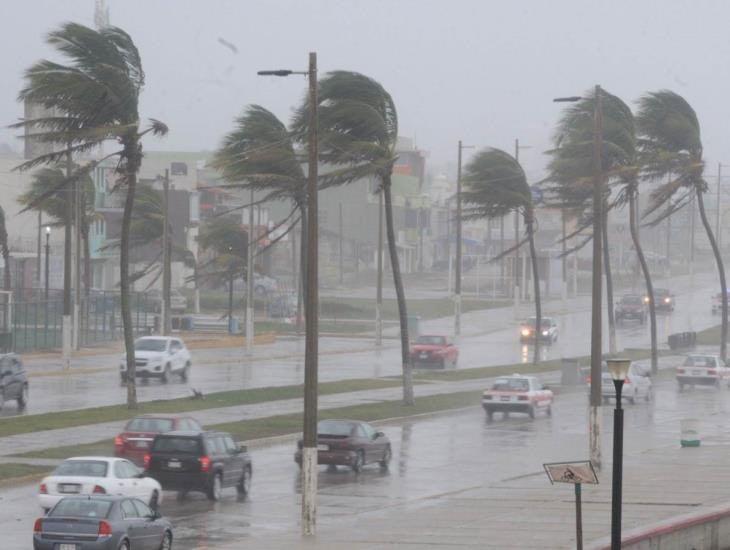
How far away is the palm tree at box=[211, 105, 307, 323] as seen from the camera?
53656mm

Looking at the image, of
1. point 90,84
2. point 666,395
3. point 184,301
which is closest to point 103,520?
point 90,84

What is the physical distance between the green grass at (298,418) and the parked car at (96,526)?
1317 cm

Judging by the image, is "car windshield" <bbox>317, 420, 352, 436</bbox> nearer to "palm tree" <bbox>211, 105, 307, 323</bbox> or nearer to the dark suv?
the dark suv

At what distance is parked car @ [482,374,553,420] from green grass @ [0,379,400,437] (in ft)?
23.2

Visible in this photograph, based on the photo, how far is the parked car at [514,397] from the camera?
51062 millimetres

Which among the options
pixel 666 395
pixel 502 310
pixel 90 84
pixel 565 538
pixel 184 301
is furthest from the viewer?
pixel 502 310

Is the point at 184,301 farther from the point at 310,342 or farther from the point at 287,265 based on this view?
the point at 310,342

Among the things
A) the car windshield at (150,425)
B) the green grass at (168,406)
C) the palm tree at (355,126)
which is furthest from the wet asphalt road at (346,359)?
the car windshield at (150,425)

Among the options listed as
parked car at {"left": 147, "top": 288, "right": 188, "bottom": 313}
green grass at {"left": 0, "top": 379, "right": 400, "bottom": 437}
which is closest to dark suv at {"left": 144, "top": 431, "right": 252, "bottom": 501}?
green grass at {"left": 0, "top": 379, "right": 400, "bottom": 437}

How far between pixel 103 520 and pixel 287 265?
456ft

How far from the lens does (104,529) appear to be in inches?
837

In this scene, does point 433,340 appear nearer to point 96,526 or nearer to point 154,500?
point 154,500

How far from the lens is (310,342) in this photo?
2638 cm

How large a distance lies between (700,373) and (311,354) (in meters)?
41.9
